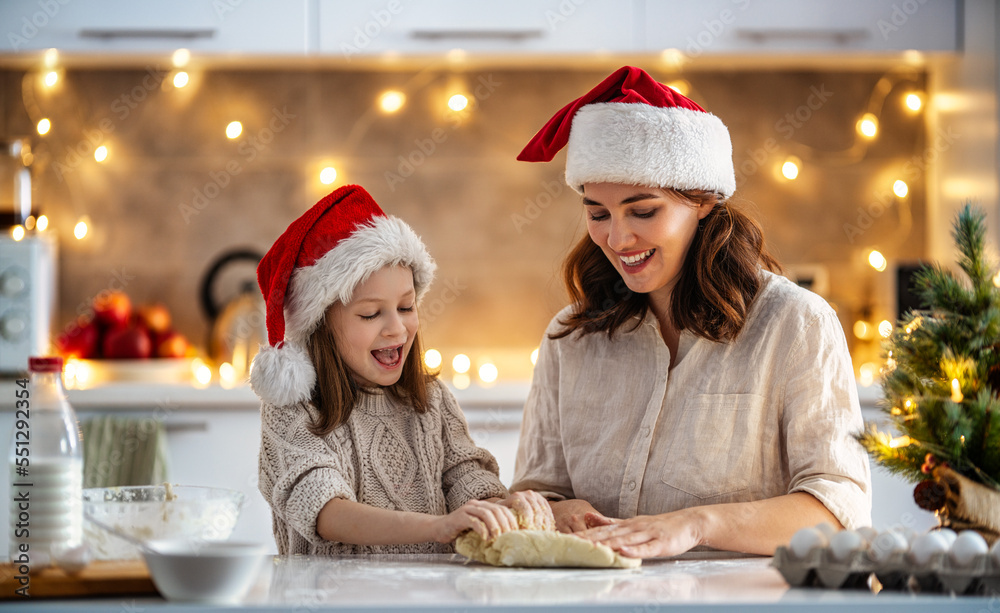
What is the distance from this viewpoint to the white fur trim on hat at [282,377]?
3.80 feet

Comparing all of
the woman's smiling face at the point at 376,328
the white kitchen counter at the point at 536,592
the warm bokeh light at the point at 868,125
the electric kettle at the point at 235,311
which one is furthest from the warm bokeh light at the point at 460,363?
the white kitchen counter at the point at 536,592

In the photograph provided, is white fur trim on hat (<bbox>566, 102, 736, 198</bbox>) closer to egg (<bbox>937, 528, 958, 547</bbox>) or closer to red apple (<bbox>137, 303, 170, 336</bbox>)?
egg (<bbox>937, 528, 958, 547</bbox>)

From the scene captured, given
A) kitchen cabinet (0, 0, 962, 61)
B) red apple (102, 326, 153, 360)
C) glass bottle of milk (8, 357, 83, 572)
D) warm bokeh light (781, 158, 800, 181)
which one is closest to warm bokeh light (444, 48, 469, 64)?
kitchen cabinet (0, 0, 962, 61)

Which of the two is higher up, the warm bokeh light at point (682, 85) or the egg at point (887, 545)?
the warm bokeh light at point (682, 85)

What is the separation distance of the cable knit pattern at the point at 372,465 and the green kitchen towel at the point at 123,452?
1.09 metres

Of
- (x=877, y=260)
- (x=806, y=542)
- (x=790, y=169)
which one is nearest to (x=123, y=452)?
(x=806, y=542)

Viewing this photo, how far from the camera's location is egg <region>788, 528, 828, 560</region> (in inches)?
31.0

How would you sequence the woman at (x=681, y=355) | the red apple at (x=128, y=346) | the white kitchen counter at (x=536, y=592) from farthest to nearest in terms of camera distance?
the red apple at (x=128, y=346) < the woman at (x=681, y=355) < the white kitchen counter at (x=536, y=592)

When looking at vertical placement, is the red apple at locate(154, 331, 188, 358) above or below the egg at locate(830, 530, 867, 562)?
above

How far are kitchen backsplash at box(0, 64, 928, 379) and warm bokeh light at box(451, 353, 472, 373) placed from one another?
32mm

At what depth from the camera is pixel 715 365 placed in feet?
4.13

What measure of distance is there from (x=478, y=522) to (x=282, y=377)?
0.36m

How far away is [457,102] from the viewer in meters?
2.76

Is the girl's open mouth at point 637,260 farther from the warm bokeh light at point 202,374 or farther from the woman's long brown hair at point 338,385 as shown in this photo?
the warm bokeh light at point 202,374
